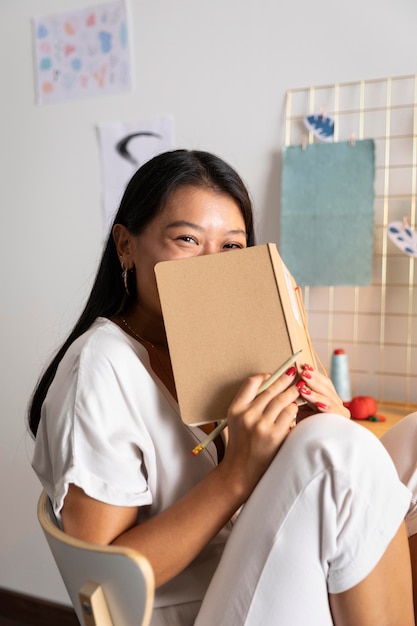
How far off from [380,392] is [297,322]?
73cm

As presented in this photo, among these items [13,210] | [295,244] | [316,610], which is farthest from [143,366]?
[13,210]

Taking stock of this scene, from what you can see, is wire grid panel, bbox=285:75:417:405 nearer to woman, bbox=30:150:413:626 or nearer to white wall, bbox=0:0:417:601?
white wall, bbox=0:0:417:601

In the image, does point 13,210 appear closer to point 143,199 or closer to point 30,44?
point 30,44

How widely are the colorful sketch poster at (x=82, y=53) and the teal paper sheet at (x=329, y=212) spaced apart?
0.61 metres

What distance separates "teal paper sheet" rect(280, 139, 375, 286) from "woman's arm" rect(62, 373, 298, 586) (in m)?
0.74

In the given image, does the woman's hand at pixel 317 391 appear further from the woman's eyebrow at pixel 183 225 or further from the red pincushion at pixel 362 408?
the red pincushion at pixel 362 408

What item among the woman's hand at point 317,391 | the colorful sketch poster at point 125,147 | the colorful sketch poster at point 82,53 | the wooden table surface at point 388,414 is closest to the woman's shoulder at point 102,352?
the woman's hand at point 317,391

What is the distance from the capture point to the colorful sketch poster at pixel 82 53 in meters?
1.71

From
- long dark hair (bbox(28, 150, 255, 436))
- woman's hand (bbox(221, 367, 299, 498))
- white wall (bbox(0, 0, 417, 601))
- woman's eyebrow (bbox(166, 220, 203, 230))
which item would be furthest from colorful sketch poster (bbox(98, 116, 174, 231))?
woman's hand (bbox(221, 367, 299, 498))

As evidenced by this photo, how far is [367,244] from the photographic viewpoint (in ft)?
4.66

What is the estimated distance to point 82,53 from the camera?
1776mm

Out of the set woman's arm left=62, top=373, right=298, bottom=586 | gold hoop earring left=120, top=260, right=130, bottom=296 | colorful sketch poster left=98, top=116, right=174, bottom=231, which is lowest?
woman's arm left=62, top=373, right=298, bottom=586

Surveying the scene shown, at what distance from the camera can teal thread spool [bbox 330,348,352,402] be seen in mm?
1416

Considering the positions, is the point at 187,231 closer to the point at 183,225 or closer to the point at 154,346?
the point at 183,225
